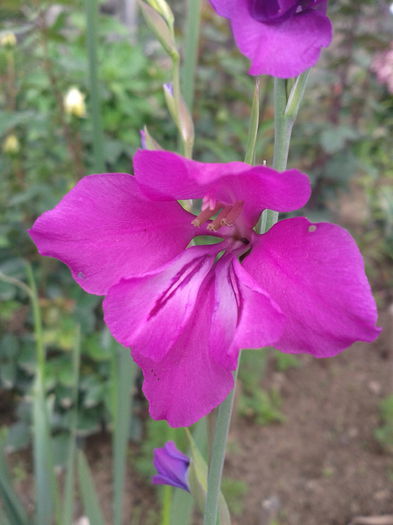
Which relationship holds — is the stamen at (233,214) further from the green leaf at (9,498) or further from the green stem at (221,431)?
the green leaf at (9,498)

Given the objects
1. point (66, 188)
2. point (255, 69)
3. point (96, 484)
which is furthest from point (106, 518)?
point (255, 69)

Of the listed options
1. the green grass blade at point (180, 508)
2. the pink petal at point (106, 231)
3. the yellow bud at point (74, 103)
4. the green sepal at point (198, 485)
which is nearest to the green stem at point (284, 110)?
the pink petal at point (106, 231)

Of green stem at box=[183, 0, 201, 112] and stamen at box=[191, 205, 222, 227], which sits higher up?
green stem at box=[183, 0, 201, 112]

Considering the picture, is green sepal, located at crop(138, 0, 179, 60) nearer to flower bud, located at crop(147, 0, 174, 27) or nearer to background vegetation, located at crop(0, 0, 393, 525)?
flower bud, located at crop(147, 0, 174, 27)

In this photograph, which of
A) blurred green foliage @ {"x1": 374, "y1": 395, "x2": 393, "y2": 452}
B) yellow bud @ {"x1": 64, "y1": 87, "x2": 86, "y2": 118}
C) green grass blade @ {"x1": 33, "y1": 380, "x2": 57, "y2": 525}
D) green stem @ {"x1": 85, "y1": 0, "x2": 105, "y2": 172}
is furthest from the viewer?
blurred green foliage @ {"x1": 374, "y1": 395, "x2": 393, "y2": 452}

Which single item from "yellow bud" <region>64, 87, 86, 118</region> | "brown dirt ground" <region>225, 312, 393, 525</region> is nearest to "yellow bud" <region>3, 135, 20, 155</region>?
"yellow bud" <region>64, 87, 86, 118</region>

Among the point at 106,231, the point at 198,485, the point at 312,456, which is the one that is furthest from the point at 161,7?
the point at 312,456
